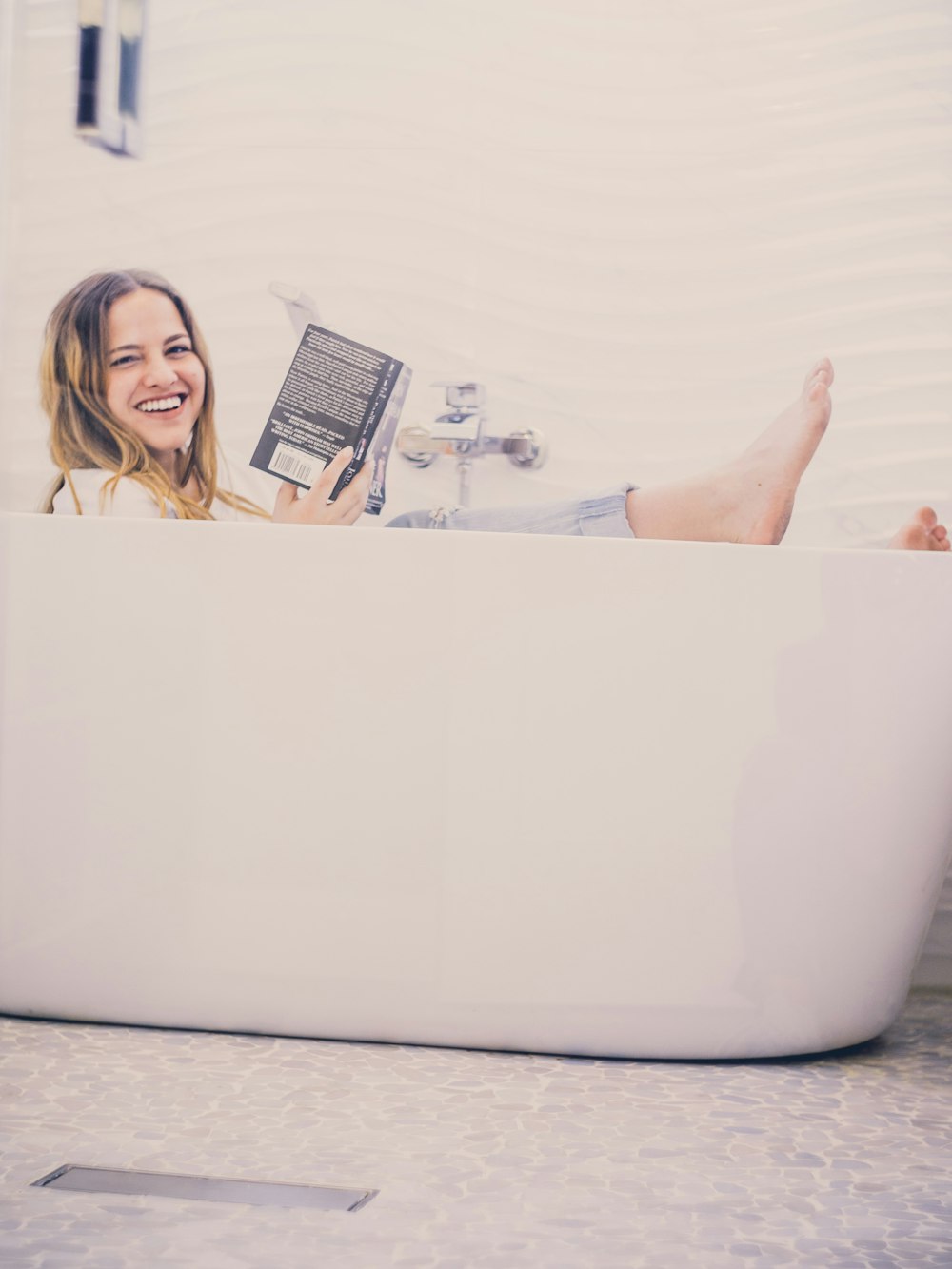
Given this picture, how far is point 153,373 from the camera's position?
6.70ft

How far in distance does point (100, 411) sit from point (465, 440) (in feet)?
1.84

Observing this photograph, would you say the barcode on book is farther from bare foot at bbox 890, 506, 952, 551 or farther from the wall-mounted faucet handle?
bare foot at bbox 890, 506, 952, 551

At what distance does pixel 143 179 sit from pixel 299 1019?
149 centimetres

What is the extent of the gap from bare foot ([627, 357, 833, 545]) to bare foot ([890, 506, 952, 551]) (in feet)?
0.55

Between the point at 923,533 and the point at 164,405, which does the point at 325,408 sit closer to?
the point at 164,405

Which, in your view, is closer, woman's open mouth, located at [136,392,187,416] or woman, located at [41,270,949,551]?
woman, located at [41,270,949,551]

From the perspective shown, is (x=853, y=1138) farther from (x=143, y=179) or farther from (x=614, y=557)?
(x=143, y=179)

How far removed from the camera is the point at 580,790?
134cm

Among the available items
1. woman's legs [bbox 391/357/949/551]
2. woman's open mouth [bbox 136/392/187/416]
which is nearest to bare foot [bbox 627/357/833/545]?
woman's legs [bbox 391/357/949/551]

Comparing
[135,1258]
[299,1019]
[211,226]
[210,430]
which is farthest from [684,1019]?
[211,226]

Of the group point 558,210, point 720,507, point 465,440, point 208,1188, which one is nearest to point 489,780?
point 208,1188

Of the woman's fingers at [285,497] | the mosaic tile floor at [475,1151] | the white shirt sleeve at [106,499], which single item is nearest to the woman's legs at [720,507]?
the woman's fingers at [285,497]

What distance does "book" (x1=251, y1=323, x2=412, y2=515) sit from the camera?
1855 mm

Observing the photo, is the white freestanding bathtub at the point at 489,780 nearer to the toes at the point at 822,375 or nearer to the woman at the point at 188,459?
the woman at the point at 188,459
